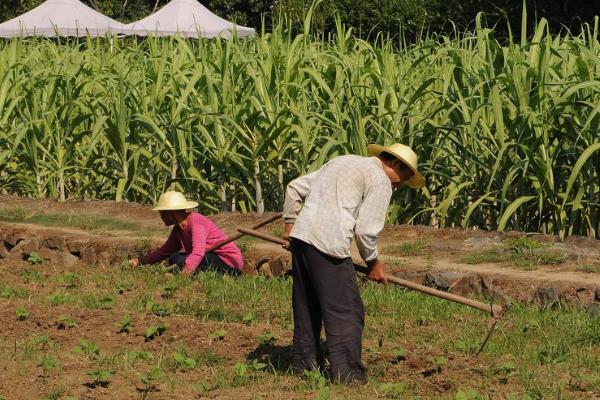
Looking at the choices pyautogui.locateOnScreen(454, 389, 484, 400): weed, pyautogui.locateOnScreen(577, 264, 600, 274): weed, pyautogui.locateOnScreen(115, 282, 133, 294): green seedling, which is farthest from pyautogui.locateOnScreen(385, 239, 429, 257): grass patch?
pyautogui.locateOnScreen(454, 389, 484, 400): weed

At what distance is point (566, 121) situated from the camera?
31.0 feet

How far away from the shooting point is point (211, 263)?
30.7 ft

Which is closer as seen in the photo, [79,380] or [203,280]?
[79,380]

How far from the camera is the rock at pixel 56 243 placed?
34.6 feet

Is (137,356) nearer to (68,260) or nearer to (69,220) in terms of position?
(68,260)

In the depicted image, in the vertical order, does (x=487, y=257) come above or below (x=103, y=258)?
above

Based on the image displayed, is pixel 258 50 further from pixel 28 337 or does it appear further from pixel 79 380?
pixel 79 380

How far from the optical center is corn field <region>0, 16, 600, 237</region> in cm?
955

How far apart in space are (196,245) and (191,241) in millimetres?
157

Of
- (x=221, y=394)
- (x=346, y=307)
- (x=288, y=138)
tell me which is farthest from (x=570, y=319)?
(x=288, y=138)

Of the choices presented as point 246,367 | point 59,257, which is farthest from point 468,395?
point 59,257

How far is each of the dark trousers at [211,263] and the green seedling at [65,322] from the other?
179cm

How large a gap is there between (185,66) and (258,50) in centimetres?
70

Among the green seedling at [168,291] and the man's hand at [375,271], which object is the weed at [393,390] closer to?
the man's hand at [375,271]
